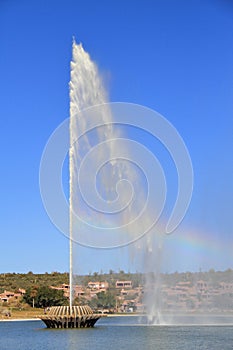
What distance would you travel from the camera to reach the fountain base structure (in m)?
37.2

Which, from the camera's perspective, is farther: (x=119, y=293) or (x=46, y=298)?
(x=119, y=293)

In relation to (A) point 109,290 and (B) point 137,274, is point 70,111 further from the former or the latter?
(A) point 109,290

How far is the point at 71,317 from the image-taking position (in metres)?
37.1

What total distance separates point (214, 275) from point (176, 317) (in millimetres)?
5145

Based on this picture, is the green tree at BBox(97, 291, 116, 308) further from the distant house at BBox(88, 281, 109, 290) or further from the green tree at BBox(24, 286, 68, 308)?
the green tree at BBox(24, 286, 68, 308)

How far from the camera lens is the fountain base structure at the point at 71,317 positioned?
37250 millimetres

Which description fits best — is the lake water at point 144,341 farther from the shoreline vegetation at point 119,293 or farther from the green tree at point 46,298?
the green tree at point 46,298

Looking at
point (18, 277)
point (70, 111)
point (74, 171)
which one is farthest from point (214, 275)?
point (18, 277)

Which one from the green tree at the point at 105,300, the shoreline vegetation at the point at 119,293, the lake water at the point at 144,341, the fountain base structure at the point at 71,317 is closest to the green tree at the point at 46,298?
the shoreline vegetation at the point at 119,293

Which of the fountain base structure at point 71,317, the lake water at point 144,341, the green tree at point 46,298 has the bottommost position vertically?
the lake water at point 144,341

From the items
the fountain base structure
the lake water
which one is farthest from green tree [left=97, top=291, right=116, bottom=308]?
the lake water

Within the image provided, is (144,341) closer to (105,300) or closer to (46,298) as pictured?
(46,298)

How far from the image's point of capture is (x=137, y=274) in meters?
39.3

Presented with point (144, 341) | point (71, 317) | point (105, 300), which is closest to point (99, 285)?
point (105, 300)
